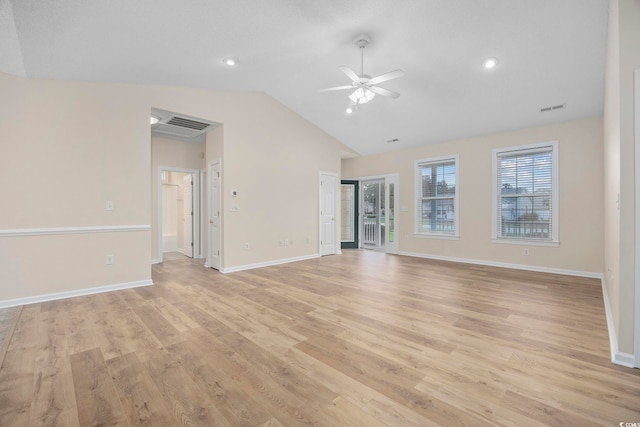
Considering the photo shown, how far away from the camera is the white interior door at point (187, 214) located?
6.71 m

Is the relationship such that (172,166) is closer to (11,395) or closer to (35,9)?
(35,9)

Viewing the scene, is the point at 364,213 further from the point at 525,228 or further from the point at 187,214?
the point at 187,214

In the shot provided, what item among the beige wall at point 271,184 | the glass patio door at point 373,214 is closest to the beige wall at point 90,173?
the beige wall at point 271,184

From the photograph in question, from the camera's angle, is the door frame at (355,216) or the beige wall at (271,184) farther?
the door frame at (355,216)

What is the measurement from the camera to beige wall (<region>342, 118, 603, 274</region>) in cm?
459

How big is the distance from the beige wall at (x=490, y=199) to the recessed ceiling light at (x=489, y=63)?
2.07 metres

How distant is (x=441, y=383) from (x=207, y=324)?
2131mm

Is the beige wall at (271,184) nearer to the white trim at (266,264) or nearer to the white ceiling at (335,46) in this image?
the white trim at (266,264)

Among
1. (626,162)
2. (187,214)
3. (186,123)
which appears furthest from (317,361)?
(187,214)

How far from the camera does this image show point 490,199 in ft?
18.4

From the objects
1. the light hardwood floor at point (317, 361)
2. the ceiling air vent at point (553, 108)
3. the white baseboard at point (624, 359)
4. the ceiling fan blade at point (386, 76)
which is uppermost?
the ceiling air vent at point (553, 108)

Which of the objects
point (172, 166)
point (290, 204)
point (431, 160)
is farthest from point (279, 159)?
point (431, 160)

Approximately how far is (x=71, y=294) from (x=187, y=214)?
3441 mm

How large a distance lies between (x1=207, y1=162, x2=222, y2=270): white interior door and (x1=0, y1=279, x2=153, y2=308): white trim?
1280 millimetres
